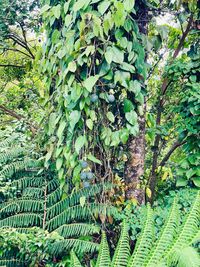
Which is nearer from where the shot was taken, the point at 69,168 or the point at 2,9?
the point at 69,168

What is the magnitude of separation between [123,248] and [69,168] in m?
0.72

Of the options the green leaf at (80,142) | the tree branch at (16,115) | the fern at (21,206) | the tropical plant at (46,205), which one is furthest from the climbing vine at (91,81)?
the tree branch at (16,115)

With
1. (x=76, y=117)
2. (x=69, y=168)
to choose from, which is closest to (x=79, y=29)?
(x=76, y=117)

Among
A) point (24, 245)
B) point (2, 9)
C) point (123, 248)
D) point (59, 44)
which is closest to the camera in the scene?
point (123, 248)

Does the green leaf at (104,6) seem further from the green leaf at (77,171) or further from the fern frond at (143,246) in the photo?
the fern frond at (143,246)

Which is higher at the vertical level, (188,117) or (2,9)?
(2,9)

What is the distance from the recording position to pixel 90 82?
2.00 metres

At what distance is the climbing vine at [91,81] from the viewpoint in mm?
2016

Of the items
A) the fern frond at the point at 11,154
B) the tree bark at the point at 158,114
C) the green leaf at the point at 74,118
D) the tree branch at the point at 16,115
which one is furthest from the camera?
the tree branch at the point at 16,115

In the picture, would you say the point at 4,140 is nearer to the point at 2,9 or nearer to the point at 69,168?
the point at 69,168

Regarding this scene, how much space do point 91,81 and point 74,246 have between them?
0.97 m

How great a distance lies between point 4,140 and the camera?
2.85 metres

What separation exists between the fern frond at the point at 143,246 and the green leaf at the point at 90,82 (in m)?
0.76

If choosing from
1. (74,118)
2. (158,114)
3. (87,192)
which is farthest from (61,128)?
(158,114)
